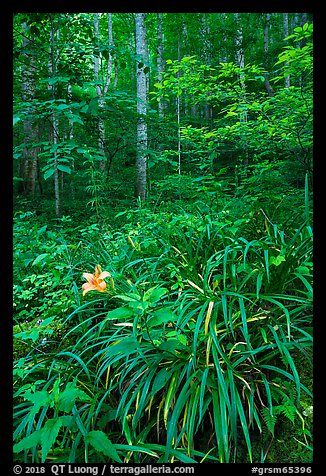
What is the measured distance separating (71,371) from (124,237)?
1.31m

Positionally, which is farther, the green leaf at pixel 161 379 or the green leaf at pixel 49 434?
the green leaf at pixel 161 379

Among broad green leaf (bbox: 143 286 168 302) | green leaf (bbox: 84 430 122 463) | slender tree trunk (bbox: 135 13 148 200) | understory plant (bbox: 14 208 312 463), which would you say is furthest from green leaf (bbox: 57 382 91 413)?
slender tree trunk (bbox: 135 13 148 200)

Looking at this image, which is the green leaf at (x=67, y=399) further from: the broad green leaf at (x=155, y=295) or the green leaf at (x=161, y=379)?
the broad green leaf at (x=155, y=295)

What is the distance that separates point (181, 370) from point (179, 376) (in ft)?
0.12

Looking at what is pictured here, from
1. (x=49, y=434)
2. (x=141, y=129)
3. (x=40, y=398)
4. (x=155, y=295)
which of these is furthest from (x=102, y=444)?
(x=141, y=129)

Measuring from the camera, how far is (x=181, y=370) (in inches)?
54.6

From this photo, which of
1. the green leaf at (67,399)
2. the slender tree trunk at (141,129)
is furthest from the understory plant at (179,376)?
the slender tree trunk at (141,129)

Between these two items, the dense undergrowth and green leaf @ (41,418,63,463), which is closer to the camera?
green leaf @ (41,418,63,463)

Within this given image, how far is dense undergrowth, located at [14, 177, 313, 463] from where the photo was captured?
3.92ft

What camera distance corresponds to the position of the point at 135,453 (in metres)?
1.23

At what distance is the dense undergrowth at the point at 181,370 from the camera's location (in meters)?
1.20

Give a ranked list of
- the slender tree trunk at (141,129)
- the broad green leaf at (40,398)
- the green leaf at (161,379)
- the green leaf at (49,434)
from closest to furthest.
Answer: the green leaf at (49,434), the broad green leaf at (40,398), the green leaf at (161,379), the slender tree trunk at (141,129)

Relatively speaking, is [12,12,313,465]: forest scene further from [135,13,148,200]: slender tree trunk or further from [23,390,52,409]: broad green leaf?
[135,13,148,200]: slender tree trunk
